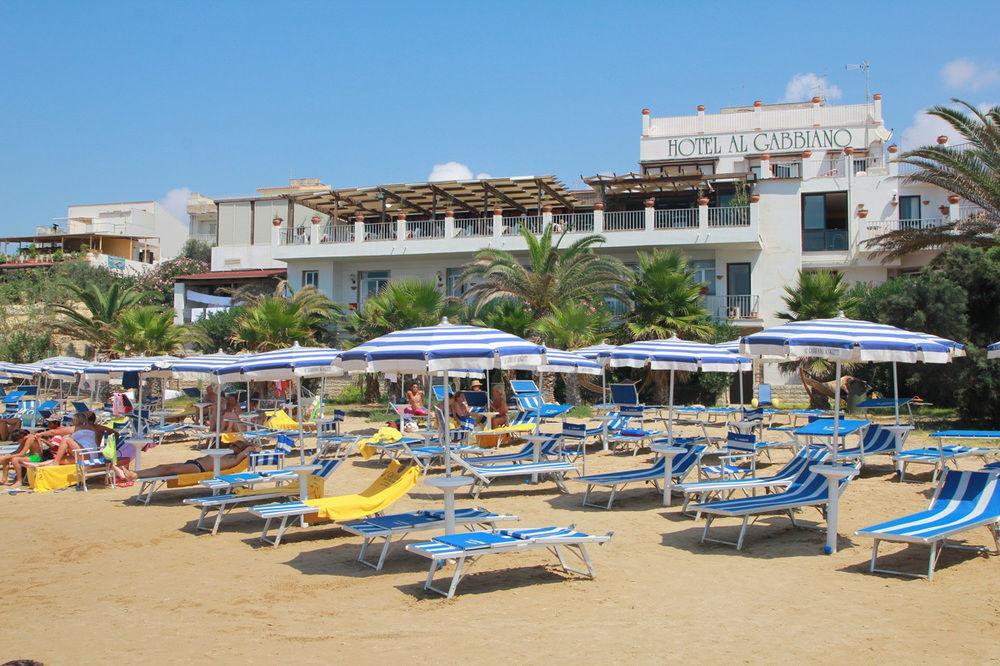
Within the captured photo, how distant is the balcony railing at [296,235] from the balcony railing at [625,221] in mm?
11565

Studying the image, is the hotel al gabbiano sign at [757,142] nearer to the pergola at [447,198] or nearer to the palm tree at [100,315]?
the pergola at [447,198]

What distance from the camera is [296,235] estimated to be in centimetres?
3600

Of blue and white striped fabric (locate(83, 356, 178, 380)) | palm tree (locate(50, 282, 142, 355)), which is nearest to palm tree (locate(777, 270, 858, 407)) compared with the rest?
blue and white striped fabric (locate(83, 356, 178, 380))

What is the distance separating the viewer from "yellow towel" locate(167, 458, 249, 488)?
40.4 ft

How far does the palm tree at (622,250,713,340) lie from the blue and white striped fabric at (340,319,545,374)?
1655 cm

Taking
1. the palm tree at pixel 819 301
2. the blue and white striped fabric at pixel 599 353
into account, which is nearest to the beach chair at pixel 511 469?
the blue and white striped fabric at pixel 599 353

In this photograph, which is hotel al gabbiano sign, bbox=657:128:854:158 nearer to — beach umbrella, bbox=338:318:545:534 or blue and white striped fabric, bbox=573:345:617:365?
blue and white striped fabric, bbox=573:345:617:365

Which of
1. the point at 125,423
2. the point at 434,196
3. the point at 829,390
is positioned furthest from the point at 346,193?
the point at 829,390

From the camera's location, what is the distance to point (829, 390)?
20.6 meters

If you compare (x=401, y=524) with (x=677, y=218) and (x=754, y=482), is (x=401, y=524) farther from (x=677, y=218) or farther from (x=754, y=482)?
(x=677, y=218)

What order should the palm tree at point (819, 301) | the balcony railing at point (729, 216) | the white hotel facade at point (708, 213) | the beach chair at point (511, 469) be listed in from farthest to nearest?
1. the white hotel facade at point (708, 213)
2. the balcony railing at point (729, 216)
3. the palm tree at point (819, 301)
4. the beach chair at point (511, 469)

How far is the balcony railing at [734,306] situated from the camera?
30.4 meters

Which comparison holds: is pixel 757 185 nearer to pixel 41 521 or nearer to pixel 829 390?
pixel 829 390

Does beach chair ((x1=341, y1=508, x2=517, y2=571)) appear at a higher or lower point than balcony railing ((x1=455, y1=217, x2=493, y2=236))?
lower
